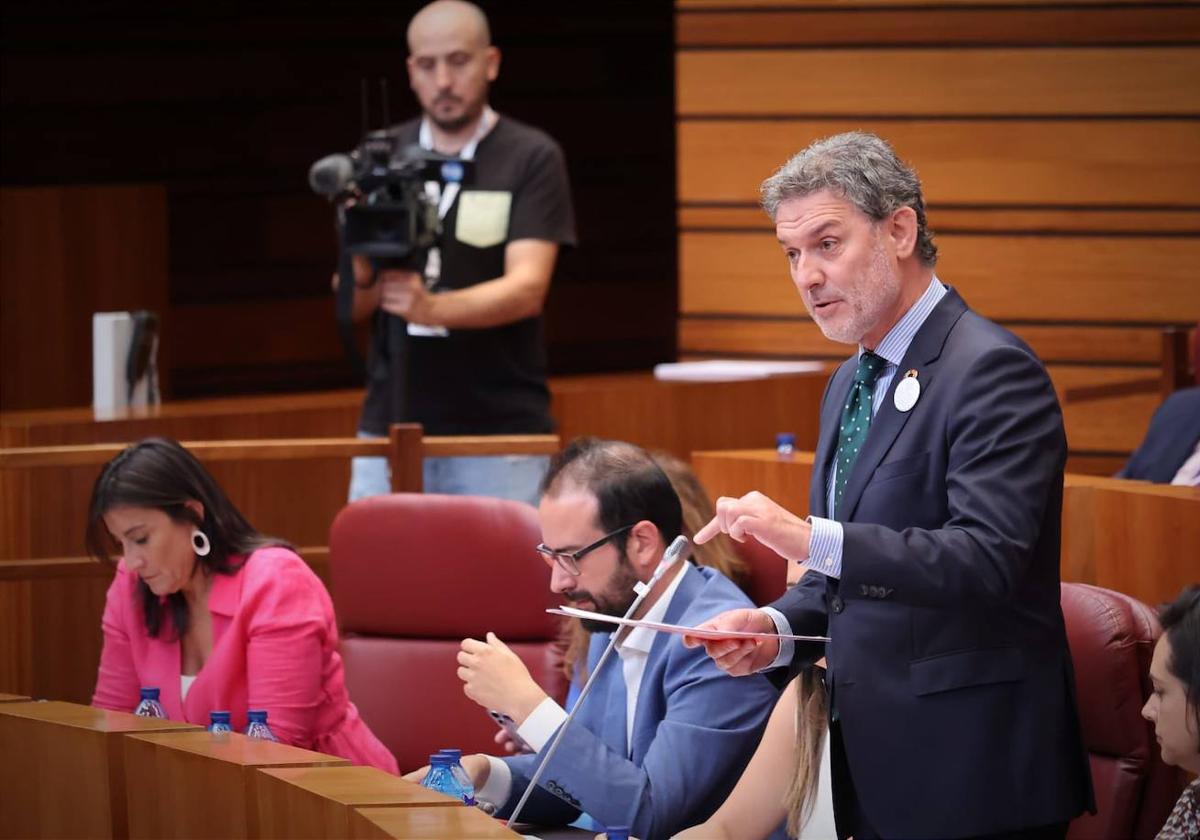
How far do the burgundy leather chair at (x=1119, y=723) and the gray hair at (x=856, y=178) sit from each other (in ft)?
2.19

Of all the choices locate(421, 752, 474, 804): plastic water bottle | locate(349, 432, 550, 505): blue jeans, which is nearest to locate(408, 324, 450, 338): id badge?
locate(349, 432, 550, 505): blue jeans

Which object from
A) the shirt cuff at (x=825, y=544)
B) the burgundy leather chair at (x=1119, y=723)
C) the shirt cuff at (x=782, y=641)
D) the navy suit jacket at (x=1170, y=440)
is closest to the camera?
the shirt cuff at (x=825, y=544)

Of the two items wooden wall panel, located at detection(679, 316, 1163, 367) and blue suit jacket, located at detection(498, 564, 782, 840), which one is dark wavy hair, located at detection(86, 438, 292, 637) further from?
wooden wall panel, located at detection(679, 316, 1163, 367)

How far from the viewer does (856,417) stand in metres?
1.95

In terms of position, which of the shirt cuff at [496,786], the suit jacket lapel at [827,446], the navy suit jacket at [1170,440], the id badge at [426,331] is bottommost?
the shirt cuff at [496,786]

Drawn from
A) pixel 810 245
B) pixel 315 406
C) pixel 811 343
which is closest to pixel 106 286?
pixel 315 406

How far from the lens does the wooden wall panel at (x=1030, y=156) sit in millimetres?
5484

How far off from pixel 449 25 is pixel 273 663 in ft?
4.85

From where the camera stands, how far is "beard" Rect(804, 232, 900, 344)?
1.87 meters

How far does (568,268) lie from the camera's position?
8.59 metres

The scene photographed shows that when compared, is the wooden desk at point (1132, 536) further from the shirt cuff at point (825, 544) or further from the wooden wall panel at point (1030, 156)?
the wooden wall panel at point (1030, 156)

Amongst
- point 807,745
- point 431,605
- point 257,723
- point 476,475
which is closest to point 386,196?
point 476,475

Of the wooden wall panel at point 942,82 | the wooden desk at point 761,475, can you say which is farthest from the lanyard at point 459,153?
the wooden wall panel at point 942,82

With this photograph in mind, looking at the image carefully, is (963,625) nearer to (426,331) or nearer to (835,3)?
(426,331)
